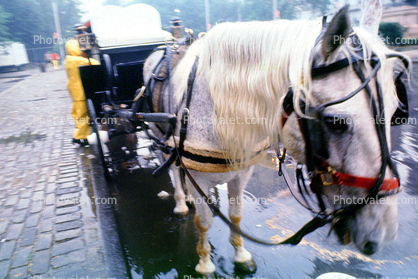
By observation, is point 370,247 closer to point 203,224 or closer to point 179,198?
point 203,224

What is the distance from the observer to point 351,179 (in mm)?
1349

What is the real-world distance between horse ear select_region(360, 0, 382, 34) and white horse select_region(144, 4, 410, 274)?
0.60 ft

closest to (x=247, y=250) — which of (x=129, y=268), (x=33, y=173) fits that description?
(x=129, y=268)

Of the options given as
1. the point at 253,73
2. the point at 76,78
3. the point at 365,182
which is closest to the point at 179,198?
the point at 253,73

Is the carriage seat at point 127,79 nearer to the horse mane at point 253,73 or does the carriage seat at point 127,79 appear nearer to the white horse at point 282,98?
the white horse at point 282,98

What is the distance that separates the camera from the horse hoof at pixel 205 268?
109 inches

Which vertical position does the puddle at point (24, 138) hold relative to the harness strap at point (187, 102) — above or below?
below

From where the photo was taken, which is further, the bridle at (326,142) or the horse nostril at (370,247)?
the horse nostril at (370,247)

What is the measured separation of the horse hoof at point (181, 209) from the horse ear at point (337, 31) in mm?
3044

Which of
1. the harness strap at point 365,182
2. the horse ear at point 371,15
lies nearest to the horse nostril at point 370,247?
the harness strap at point 365,182

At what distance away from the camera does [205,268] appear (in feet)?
9.11

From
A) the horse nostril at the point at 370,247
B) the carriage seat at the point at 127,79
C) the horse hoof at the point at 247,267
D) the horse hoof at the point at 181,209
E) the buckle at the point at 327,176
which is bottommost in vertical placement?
the horse hoof at the point at 181,209

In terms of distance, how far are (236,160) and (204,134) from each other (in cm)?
32

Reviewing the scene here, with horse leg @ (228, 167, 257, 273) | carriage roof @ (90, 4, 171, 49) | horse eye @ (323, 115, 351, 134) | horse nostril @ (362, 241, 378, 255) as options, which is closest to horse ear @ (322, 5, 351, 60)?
horse eye @ (323, 115, 351, 134)
